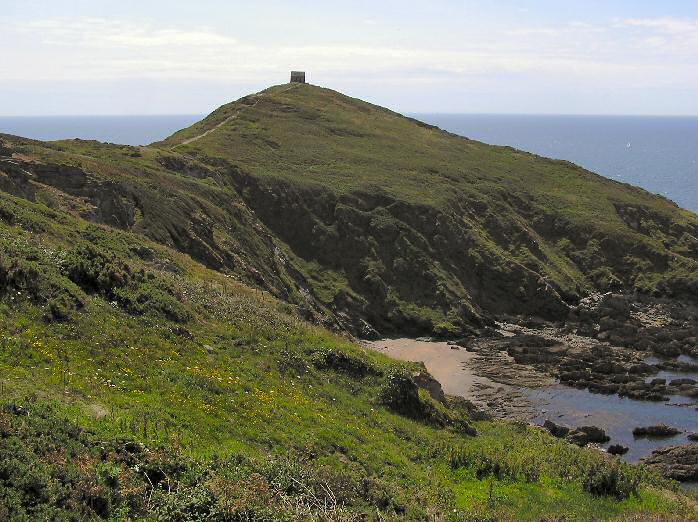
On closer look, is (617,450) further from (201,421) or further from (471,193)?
(471,193)

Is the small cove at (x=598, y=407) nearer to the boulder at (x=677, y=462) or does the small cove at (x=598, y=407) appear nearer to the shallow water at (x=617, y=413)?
the shallow water at (x=617, y=413)

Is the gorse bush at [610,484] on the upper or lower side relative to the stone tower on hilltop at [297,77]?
lower

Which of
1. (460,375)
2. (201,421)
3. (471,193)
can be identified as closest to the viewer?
(201,421)

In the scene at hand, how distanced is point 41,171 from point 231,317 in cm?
2592

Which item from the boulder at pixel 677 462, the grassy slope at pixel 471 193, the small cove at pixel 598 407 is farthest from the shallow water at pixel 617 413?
the grassy slope at pixel 471 193

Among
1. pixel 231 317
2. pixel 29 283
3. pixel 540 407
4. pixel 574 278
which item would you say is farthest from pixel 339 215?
pixel 29 283

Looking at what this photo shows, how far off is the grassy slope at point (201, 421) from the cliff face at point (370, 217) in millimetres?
18471

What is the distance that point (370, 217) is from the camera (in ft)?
275

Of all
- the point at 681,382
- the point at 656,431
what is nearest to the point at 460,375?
the point at 656,431

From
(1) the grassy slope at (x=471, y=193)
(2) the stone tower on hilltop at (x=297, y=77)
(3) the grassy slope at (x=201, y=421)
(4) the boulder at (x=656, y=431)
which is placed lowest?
(4) the boulder at (x=656, y=431)

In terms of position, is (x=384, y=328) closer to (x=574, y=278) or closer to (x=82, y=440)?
(x=574, y=278)

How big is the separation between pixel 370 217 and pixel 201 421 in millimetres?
64412

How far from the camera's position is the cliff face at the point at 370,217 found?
2203 inches

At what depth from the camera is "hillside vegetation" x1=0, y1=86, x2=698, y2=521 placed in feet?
52.7
